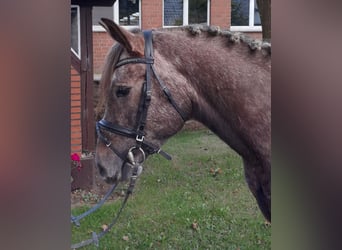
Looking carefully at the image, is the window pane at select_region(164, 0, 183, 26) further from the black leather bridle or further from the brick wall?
the black leather bridle

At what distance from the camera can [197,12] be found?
264 cm

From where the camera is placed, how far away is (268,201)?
188 centimetres

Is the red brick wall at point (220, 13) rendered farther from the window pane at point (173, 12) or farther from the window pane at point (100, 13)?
the window pane at point (100, 13)

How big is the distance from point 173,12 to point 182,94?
751mm

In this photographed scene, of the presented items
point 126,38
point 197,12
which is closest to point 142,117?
point 126,38

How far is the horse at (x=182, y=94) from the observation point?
1.83m

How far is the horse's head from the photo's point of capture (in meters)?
1.82

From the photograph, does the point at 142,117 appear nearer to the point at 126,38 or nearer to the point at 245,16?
the point at 126,38

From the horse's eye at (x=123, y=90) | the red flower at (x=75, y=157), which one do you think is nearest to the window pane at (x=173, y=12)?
the horse's eye at (x=123, y=90)

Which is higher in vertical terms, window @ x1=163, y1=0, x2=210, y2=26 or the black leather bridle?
window @ x1=163, y1=0, x2=210, y2=26

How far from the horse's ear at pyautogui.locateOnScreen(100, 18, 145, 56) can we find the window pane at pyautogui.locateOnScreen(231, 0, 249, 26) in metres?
0.67

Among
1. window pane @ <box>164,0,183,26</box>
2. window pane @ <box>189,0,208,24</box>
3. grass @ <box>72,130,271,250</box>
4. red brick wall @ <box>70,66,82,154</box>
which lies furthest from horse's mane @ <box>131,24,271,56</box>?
grass @ <box>72,130,271,250</box>
